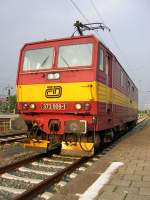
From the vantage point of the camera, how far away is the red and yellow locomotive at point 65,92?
927 cm

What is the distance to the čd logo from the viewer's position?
9632 millimetres

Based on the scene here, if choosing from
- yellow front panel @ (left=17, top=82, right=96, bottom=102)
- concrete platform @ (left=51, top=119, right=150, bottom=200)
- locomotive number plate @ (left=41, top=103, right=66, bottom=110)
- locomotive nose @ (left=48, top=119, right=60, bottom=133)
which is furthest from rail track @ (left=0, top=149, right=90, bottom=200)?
yellow front panel @ (left=17, top=82, right=96, bottom=102)

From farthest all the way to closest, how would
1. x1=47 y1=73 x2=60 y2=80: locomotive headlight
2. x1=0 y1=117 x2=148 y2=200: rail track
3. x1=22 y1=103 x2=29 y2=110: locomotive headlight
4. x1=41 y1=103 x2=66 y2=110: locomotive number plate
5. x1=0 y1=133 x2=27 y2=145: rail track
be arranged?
x1=0 y1=133 x2=27 y2=145: rail track
x1=22 y1=103 x2=29 y2=110: locomotive headlight
x1=47 y1=73 x2=60 y2=80: locomotive headlight
x1=41 y1=103 x2=66 y2=110: locomotive number plate
x1=0 y1=117 x2=148 y2=200: rail track

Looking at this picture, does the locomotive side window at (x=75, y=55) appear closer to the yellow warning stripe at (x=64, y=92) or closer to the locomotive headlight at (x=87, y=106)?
the yellow warning stripe at (x=64, y=92)

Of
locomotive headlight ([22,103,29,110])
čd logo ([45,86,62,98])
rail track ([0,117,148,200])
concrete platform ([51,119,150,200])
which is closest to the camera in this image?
concrete platform ([51,119,150,200])

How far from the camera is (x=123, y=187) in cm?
573

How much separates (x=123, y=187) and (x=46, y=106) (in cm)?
445

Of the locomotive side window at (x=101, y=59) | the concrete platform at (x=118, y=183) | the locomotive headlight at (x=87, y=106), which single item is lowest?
the concrete platform at (x=118, y=183)

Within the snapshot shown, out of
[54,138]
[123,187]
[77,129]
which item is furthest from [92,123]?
[123,187]

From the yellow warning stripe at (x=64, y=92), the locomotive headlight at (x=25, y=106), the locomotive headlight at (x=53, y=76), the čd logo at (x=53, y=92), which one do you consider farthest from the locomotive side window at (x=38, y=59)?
the locomotive headlight at (x=25, y=106)

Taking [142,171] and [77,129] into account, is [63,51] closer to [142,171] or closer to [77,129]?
[77,129]

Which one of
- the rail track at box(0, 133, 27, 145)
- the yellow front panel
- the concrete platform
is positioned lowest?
the concrete platform

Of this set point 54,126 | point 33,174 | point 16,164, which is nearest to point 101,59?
point 54,126

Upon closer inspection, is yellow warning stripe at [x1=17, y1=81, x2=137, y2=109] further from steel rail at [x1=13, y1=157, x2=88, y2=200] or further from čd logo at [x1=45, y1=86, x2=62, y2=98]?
steel rail at [x1=13, y1=157, x2=88, y2=200]
